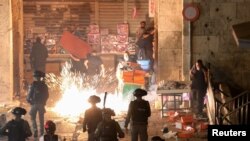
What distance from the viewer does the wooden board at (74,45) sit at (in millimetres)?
26547

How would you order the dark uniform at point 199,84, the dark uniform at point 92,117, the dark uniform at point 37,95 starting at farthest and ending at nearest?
the dark uniform at point 199,84 < the dark uniform at point 37,95 < the dark uniform at point 92,117

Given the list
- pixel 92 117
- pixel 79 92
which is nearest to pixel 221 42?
pixel 79 92

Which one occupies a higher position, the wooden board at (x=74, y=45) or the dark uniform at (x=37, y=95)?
the wooden board at (x=74, y=45)

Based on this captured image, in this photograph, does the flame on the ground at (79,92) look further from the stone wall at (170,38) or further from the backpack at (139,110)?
the backpack at (139,110)

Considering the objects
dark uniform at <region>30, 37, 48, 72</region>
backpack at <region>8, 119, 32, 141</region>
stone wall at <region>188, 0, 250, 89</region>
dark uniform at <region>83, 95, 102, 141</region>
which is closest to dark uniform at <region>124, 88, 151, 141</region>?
dark uniform at <region>83, 95, 102, 141</region>

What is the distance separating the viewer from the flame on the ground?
19.7 meters

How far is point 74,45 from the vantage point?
1072 inches

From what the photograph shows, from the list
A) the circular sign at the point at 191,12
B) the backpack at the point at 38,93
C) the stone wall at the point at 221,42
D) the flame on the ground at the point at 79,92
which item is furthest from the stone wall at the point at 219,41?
the backpack at the point at 38,93

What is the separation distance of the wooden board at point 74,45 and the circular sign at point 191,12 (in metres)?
7.96

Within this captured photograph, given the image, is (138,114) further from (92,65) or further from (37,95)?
(92,65)

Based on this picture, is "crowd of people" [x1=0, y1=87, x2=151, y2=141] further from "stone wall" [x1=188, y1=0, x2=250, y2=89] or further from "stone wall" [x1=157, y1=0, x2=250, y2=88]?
"stone wall" [x1=188, y1=0, x2=250, y2=89]

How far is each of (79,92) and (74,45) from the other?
6.79 metres

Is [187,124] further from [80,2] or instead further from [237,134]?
[80,2]

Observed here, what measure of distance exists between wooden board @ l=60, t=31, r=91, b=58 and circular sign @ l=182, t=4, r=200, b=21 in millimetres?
7961
